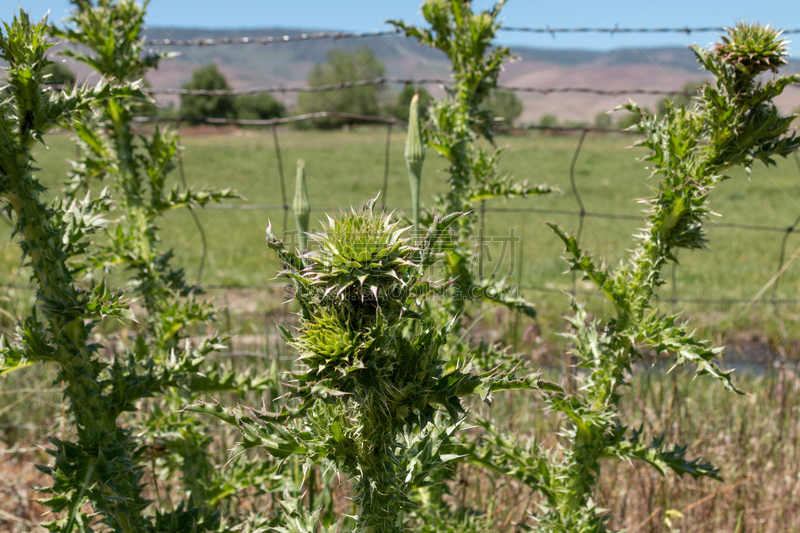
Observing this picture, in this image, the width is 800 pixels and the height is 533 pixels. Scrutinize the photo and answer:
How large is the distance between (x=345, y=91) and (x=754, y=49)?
65.5 metres

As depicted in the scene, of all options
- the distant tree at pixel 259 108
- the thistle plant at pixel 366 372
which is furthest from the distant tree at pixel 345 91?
the thistle plant at pixel 366 372

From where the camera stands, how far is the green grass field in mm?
7633

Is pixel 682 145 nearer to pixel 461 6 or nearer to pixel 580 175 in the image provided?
pixel 461 6

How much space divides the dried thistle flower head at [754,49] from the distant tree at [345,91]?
146 feet

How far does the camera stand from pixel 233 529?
78.7 inches

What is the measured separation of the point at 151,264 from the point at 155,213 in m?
0.27

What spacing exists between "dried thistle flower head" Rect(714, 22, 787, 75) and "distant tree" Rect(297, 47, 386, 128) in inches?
1747

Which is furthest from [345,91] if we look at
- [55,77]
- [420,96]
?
[55,77]

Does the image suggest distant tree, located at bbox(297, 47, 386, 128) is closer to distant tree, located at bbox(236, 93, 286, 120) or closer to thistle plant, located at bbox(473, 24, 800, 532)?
distant tree, located at bbox(236, 93, 286, 120)

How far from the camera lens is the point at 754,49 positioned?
5.71 feet

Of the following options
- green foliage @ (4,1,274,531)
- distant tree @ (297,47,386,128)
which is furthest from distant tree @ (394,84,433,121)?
distant tree @ (297,47,386,128)

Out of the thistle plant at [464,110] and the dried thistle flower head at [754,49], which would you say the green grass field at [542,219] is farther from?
the dried thistle flower head at [754,49]

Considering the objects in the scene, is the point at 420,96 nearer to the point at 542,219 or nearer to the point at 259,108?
the point at 542,219

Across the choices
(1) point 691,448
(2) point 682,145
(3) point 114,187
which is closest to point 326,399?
(2) point 682,145
